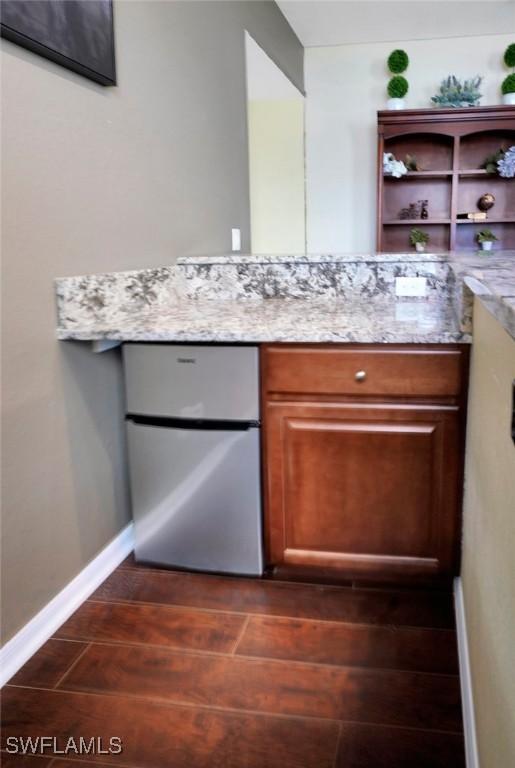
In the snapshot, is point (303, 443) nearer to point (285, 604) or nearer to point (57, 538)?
point (285, 604)

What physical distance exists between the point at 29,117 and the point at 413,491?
4.47ft

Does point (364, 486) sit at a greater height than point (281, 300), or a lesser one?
lesser

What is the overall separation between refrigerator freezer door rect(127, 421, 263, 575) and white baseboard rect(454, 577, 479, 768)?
560 millimetres

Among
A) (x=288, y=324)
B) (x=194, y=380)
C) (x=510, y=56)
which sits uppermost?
(x=510, y=56)

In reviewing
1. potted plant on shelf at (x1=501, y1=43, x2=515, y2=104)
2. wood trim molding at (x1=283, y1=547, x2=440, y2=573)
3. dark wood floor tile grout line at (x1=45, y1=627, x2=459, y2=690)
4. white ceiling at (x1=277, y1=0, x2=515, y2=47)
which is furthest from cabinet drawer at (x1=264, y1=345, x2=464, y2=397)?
potted plant on shelf at (x1=501, y1=43, x2=515, y2=104)

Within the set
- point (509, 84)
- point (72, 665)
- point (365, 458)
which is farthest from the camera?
point (509, 84)

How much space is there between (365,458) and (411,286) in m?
0.78

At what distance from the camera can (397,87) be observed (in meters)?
4.21

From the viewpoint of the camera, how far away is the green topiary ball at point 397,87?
13.8 ft

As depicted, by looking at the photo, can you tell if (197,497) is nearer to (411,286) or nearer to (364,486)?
(364,486)

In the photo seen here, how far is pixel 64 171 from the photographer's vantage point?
1611 millimetres

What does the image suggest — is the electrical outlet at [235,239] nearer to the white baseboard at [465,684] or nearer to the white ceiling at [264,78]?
the white ceiling at [264,78]

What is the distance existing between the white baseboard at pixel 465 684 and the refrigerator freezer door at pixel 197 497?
0.56 m

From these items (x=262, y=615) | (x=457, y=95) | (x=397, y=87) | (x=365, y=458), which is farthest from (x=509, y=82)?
(x=262, y=615)
